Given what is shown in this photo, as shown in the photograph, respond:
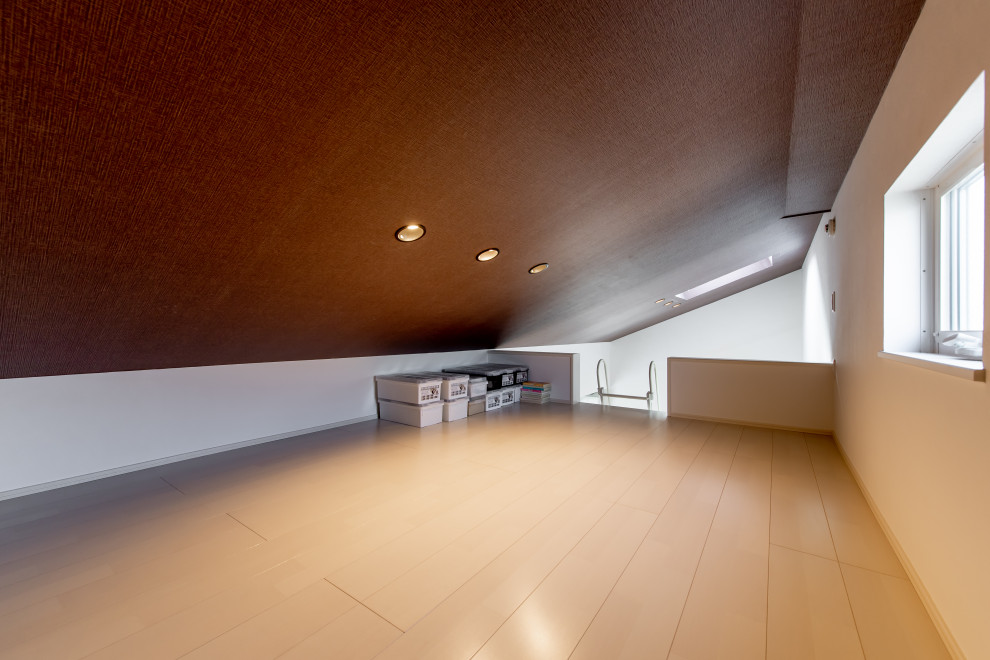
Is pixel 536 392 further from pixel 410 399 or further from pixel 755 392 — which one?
pixel 755 392

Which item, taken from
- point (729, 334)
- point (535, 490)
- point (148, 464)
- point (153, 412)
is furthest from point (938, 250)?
point (729, 334)

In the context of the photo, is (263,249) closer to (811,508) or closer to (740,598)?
(740,598)

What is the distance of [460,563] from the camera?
178cm

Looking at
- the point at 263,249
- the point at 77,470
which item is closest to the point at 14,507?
the point at 77,470

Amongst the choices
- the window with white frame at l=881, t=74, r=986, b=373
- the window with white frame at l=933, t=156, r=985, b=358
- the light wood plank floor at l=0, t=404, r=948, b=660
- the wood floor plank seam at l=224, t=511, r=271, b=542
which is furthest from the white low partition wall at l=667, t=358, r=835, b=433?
the wood floor plank seam at l=224, t=511, r=271, b=542

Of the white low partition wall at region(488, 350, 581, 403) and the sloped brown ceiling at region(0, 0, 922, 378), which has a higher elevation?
the sloped brown ceiling at region(0, 0, 922, 378)

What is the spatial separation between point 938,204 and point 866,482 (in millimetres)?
1643

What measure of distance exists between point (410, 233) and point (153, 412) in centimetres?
243

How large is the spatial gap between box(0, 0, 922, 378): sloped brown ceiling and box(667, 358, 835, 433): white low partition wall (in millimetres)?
1771

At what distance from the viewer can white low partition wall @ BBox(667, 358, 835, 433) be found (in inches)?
149

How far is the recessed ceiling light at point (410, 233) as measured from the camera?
7.43ft

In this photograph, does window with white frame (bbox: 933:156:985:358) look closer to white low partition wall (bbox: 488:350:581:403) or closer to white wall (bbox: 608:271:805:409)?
white low partition wall (bbox: 488:350:581:403)

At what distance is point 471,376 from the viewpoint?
4.87 meters

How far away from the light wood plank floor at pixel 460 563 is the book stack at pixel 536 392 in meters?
2.22
